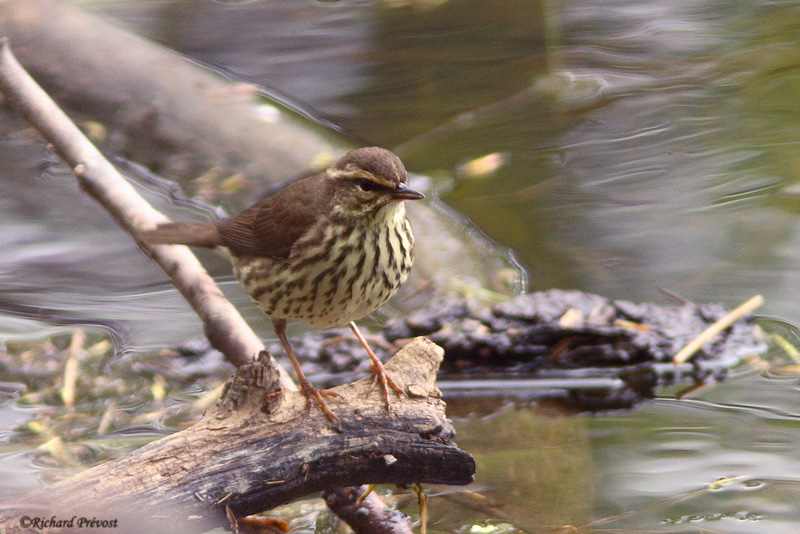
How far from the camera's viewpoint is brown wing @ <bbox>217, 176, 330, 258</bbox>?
414 cm

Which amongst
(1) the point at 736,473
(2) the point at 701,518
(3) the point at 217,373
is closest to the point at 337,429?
(2) the point at 701,518

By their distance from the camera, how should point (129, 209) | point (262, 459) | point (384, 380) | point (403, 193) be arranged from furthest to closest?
point (129, 209) → point (403, 193) → point (384, 380) → point (262, 459)

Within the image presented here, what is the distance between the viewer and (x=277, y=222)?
14.0 ft

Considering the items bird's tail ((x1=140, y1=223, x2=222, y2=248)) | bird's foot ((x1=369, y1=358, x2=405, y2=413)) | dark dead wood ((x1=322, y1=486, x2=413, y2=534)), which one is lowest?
dark dead wood ((x1=322, y1=486, x2=413, y2=534))

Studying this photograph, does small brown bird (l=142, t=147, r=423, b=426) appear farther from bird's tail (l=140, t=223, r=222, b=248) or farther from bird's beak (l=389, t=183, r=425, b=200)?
bird's tail (l=140, t=223, r=222, b=248)

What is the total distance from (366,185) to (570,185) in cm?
437

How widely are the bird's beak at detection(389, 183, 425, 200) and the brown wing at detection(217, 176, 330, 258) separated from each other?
0.38 metres

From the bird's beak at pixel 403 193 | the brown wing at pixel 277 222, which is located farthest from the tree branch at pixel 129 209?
the bird's beak at pixel 403 193

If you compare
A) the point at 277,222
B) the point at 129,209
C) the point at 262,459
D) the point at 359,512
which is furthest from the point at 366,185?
the point at 129,209

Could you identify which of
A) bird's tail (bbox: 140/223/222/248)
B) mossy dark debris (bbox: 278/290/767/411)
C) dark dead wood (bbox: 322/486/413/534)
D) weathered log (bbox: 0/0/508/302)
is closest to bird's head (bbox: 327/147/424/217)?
bird's tail (bbox: 140/223/222/248)

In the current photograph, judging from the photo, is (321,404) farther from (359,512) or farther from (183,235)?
(183,235)

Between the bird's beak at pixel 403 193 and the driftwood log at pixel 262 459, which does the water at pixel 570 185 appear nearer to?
the driftwood log at pixel 262 459

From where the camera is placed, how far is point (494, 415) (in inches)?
209

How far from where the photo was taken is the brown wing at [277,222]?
13.6 ft
